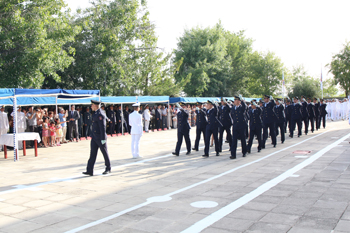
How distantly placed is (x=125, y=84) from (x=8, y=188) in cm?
2174

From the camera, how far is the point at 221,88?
4978 centimetres

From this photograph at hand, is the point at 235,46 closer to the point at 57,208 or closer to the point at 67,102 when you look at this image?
the point at 67,102

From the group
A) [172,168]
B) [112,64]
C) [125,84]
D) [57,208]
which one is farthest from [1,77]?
[57,208]

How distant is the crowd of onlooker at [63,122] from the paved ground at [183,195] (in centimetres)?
457

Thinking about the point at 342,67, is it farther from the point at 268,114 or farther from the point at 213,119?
the point at 213,119

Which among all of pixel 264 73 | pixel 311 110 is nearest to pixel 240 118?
pixel 311 110

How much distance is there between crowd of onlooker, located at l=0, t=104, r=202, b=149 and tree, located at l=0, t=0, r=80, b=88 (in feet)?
6.45

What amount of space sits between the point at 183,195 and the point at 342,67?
47828mm

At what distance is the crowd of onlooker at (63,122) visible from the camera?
46.3 ft

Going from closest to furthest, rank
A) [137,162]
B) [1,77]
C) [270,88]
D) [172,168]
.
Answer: [172,168]
[137,162]
[1,77]
[270,88]

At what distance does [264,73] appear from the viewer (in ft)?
194

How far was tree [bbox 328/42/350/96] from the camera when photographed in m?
45.6

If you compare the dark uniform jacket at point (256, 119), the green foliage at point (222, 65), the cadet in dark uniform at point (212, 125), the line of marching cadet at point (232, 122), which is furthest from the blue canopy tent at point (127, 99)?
the green foliage at point (222, 65)

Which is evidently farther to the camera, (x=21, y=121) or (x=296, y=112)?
(x=296, y=112)
